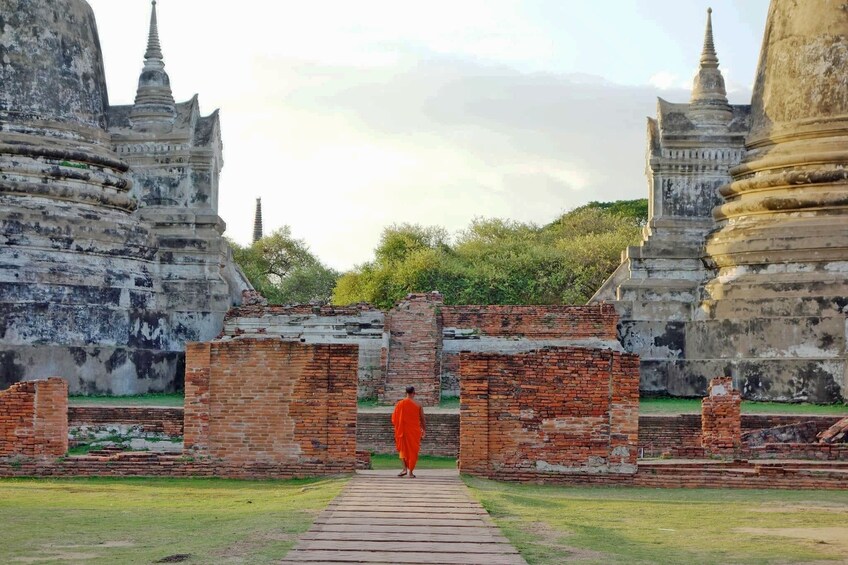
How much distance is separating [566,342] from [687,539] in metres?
12.9

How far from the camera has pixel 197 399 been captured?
49.6 feet

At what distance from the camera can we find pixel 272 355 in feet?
49.5

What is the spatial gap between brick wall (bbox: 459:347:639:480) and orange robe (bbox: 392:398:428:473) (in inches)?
17.2

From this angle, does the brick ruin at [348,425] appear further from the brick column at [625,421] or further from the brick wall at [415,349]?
the brick wall at [415,349]

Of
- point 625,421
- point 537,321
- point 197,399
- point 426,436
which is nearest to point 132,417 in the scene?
point 197,399

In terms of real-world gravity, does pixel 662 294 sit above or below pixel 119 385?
above

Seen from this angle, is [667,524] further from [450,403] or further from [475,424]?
[450,403]

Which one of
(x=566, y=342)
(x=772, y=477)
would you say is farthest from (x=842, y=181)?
(x=772, y=477)

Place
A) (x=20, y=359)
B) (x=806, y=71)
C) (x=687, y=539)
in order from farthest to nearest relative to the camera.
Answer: (x=806, y=71) < (x=20, y=359) < (x=687, y=539)

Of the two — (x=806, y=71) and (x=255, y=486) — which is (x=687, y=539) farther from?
(x=806, y=71)

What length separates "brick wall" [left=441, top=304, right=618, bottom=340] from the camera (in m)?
23.2

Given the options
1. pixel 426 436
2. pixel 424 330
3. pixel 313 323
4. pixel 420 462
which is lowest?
pixel 420 462

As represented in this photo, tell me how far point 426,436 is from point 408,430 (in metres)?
3.58

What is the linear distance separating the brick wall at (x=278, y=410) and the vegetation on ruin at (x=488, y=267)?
800 inches
